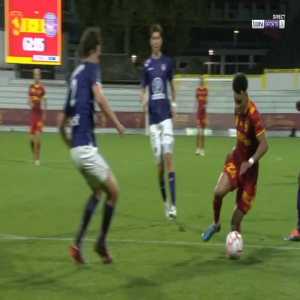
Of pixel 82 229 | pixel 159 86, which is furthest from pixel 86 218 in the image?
pixel 159 86

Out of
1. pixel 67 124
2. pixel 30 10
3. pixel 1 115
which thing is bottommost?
pixel 1 115

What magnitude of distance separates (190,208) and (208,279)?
14.5 feet

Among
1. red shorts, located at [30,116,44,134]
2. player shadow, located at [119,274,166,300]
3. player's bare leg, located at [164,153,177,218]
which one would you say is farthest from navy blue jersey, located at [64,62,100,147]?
red shorts, located at [30,116,44,134]

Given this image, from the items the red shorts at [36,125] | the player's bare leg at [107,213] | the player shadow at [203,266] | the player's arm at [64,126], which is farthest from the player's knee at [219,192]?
the red shorts at [36,125]

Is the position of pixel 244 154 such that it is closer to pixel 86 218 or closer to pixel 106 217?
pixel 106 217

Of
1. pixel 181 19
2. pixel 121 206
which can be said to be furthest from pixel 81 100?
pixel 181 19

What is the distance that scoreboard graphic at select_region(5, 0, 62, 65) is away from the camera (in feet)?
107

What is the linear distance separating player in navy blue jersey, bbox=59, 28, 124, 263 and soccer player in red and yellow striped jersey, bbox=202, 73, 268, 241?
1.25 meters

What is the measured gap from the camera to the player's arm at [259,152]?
7.50 metres

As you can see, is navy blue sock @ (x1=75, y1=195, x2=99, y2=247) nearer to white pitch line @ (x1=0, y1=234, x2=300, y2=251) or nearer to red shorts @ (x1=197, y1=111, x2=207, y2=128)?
white pitch line @ (x1=0, y1=234, x2=300, y2=251)

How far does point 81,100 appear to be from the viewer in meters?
7.07

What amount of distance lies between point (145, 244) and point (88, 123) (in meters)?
1.85

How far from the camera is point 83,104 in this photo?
7.07 metres

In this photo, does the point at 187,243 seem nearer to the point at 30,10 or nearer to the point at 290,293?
the point at 290,293
